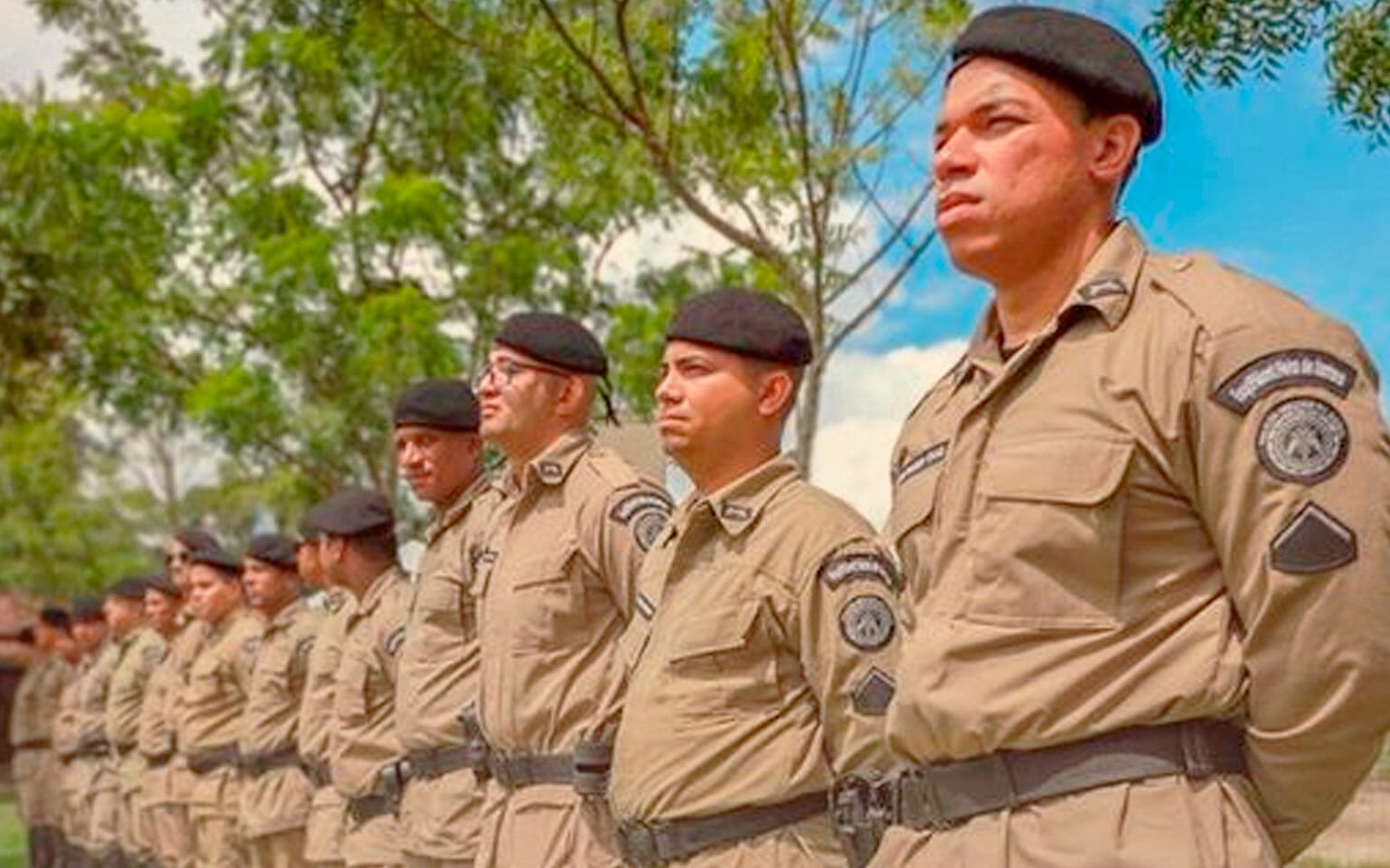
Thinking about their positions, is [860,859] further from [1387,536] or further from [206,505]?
[206,505]

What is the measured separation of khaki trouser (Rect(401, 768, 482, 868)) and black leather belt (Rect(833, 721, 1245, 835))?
3197 millimetres

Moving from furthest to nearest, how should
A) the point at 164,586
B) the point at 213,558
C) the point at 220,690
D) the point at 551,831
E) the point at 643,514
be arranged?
the point at 164,586 < the point at 213,558 < the point at 220,690 < the point at 643,514 < the point at 551,831

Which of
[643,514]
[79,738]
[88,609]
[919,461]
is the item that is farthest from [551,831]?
[88,609]

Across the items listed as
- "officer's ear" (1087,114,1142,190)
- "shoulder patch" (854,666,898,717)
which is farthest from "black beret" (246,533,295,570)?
"officer's ear" (1087,114,1142,190)

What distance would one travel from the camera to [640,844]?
4.07 m

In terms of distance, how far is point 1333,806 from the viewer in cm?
245

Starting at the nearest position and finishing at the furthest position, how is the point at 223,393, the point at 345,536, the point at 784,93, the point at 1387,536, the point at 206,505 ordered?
1. the point at 1387,536
2. the point at 345,536
3. the point at 784,93
4. the point at 223,393
5. the point at 206,505

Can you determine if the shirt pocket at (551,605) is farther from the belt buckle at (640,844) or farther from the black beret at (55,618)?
the black beret at (55,618)

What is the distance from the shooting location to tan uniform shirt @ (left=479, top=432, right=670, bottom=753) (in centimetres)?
492

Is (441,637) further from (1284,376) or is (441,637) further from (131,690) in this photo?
(131,690)

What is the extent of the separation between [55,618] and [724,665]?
44.5 ft

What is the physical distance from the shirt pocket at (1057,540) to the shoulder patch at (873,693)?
1.40 meters

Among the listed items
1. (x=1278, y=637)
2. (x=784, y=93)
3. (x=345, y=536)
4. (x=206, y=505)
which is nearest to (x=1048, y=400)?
(x=1278, y=637)

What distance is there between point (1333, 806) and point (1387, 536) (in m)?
0.33
